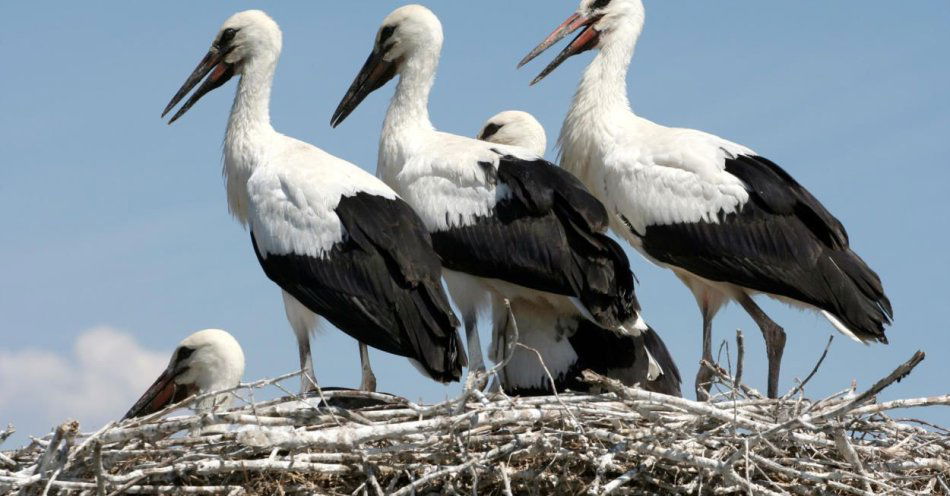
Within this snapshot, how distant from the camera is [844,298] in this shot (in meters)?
9.43

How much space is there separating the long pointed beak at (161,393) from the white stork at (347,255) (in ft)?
2.74

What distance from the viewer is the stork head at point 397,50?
10250mm

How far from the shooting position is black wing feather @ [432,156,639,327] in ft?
29.5

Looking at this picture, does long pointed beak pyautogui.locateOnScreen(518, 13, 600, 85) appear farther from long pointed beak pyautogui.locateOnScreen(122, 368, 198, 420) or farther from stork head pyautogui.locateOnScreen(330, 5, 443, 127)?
long pointed beak pyautogui.locateOnScreen(122, 368, 198, 420)

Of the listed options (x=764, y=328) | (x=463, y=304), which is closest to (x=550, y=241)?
(x=463, y=304)

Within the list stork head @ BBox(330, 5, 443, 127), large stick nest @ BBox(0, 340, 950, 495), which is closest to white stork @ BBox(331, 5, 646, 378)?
stork head @ BBox(330, 5, 443, 127)

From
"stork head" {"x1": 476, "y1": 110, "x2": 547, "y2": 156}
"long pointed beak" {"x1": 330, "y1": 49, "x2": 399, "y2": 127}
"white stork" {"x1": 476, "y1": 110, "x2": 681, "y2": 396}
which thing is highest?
"long pointed beak" {"x1": 330, "y1": 49, "x2": 399, "y2": 127}

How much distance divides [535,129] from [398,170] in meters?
1.39

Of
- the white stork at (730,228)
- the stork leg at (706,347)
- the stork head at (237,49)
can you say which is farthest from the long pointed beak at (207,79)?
the stork leg at (706,347)

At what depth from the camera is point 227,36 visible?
10.4m

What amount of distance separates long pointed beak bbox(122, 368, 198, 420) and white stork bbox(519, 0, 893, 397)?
2622mm

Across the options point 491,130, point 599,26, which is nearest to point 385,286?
point 491,130

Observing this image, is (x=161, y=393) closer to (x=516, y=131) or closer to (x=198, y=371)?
(x=198, y=371)

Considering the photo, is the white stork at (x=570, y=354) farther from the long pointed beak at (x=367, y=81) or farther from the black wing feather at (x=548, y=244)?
the long pointed beak at (x=367, y=81)
